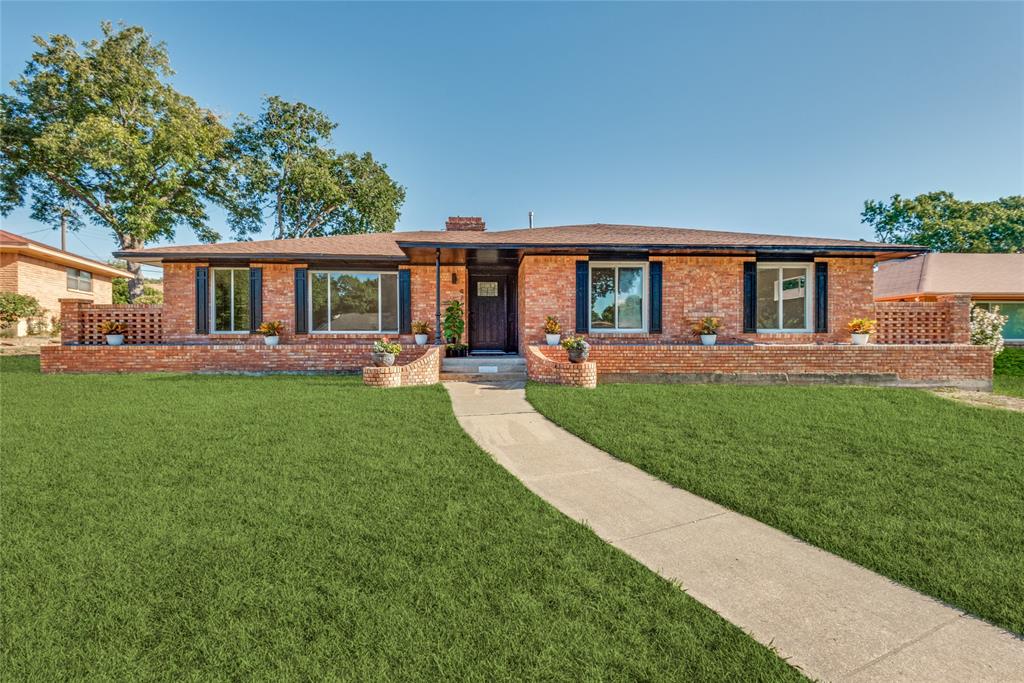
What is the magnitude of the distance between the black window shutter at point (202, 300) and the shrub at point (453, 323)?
6.17 meters

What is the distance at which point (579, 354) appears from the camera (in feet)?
28.7

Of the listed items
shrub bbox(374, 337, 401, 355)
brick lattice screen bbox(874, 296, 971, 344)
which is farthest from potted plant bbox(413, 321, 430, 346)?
brick lattice screen bbox(874, 296, 971, 344)

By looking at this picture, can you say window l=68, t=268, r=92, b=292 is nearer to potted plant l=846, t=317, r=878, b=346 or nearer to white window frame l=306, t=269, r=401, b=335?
white window frame l=306, t=269, r=401, b=335

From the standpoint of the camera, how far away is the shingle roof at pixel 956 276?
18.5m

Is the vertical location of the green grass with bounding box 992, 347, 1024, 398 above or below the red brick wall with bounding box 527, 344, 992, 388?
below

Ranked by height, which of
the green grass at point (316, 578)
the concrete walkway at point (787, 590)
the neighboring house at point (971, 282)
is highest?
the neighboring house at point (971, 282)

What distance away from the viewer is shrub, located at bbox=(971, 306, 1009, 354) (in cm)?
1215

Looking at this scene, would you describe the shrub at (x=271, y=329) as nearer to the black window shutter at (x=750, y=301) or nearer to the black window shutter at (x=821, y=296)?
the black window shutter at (x=750, y=301)

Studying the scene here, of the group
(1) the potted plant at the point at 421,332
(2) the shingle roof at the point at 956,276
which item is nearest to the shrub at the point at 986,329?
(2) the shingle roof at the point at 956,276

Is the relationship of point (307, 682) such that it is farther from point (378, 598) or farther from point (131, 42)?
point (131, 42)

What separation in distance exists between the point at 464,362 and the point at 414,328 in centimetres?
216

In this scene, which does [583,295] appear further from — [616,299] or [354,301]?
[354,301]

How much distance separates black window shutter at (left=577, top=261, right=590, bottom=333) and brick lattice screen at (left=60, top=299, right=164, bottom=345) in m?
10.7

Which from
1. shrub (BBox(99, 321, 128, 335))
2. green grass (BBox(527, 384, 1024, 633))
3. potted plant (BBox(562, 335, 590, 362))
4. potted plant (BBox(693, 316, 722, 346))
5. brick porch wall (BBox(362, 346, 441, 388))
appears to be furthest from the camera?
potted plant (BBox(693, 316, 722, 346))
